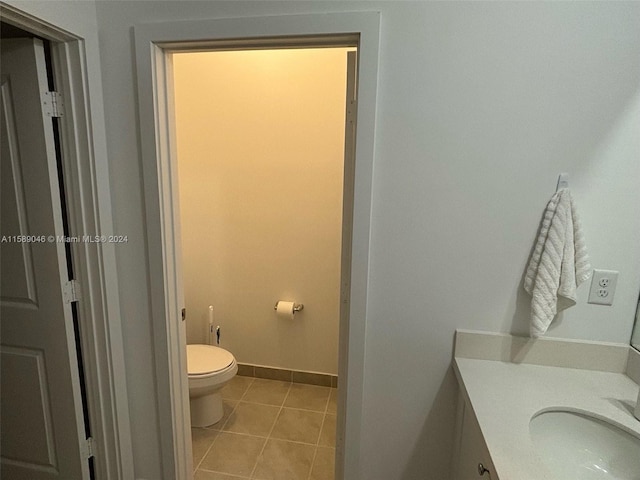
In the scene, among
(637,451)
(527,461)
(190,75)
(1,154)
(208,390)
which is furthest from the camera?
(190,75)

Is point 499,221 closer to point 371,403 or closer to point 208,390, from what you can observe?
point 371,403

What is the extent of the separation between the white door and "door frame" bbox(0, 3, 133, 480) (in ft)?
0.16

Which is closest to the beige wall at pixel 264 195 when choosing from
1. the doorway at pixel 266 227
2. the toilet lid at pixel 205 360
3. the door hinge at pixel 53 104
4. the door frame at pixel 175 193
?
the doorway at pixel 266 227

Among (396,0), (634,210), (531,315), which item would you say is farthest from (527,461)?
(396,0)

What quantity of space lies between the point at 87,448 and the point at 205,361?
69cm

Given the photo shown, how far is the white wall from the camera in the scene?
1.11m

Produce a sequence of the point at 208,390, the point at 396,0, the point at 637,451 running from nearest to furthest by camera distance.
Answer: the point at 637,451
the point at 396,0
the point at 208,390

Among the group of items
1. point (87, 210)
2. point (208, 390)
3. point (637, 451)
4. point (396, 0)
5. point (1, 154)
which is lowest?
point (208, 390)

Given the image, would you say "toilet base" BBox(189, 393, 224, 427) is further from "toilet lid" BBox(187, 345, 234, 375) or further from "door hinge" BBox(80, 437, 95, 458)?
"door hinge" BBox(80, 437, 95, 458)

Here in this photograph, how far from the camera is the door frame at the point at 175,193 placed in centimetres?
118

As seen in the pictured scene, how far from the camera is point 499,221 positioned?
1.23 m

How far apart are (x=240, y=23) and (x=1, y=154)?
1.01 m

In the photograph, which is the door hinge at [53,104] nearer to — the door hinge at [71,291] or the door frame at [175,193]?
the door frame at [175,193]

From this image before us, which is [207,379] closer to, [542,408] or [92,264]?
[92,264]
